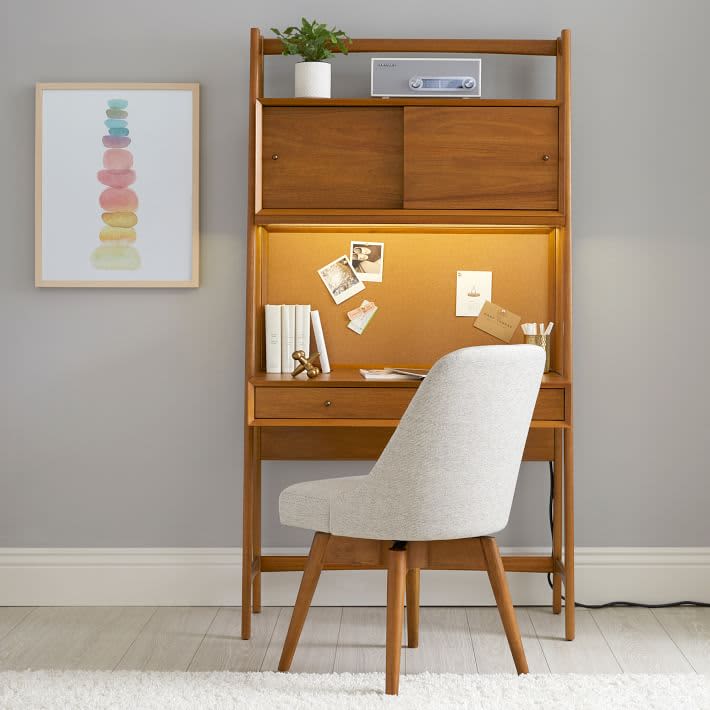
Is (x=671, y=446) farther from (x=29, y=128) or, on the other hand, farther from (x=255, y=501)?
Answer: (x=29, y=128)

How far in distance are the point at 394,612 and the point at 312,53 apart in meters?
1.68

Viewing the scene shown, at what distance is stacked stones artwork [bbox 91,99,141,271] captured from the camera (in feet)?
9.75

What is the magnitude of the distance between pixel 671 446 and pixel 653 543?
13.3 inches

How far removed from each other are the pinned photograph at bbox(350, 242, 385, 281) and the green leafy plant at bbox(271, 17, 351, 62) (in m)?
0.62

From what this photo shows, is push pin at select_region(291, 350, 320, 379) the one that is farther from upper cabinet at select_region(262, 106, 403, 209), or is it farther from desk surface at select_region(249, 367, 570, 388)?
upper cabinet at select_region(262, 106, 403, 209)

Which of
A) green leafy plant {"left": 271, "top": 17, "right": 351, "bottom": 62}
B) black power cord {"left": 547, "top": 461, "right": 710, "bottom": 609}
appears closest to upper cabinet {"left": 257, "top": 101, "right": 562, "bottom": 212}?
green leafy plant {"left": 271, "top": 17, "right": 351, "bottom": 62}

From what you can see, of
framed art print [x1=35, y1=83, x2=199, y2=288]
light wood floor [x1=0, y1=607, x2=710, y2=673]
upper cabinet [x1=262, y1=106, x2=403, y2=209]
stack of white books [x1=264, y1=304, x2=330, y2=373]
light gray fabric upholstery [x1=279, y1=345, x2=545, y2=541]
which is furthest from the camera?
framed art print [x1=35, y1=83, x2=199, y2=288]

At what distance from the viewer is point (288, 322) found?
9.27 ft

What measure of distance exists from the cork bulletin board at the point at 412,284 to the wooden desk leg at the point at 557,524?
40 centimetres

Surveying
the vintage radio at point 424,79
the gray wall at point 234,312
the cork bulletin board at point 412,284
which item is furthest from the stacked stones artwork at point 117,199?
the vintage radio at point 424,79

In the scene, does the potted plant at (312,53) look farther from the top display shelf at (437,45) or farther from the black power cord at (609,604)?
the black power cord at (609,604)

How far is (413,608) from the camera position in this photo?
257 centimetres

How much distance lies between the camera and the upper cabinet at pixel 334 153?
106 inches

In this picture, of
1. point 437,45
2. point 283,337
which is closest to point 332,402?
point 283,337
